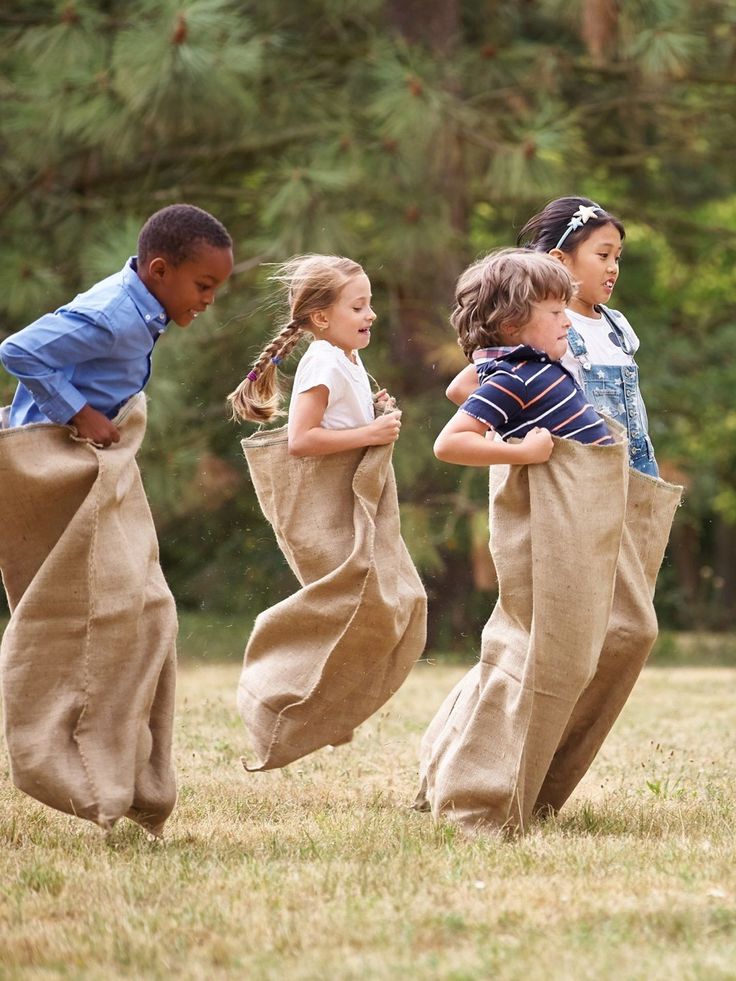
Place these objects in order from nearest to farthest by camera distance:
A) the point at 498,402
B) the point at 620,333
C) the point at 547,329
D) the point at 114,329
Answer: the point at 114,329
the point at 498,402
the point at 547,329
the point at 620,333

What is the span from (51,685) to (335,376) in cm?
134

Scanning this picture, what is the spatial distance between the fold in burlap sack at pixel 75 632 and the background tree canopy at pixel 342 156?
5468 millimetres

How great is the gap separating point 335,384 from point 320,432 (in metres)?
0.18

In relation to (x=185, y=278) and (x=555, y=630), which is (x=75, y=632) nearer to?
(x=185, y=278)

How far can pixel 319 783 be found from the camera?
5.62m

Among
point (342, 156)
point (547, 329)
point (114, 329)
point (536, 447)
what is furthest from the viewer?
point (342, 156)

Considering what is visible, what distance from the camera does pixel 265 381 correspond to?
500 centimetres

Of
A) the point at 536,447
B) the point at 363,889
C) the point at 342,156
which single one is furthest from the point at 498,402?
the point at 342,156

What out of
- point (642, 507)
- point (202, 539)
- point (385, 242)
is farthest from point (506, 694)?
point (202, 539)

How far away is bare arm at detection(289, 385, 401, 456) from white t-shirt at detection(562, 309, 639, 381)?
58cm

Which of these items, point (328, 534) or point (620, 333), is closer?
point (328, 534)

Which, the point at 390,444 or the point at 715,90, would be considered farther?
the point at 715,90

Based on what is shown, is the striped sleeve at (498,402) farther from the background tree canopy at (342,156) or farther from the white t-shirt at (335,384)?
the background tree canopy at (342,156)

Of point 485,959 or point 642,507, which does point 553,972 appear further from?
point 642,507
